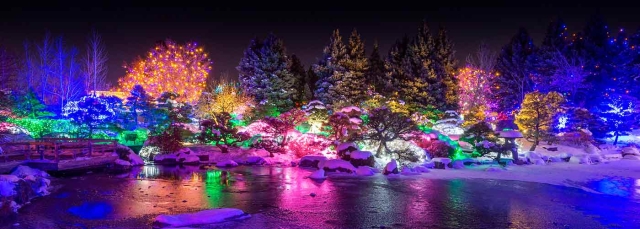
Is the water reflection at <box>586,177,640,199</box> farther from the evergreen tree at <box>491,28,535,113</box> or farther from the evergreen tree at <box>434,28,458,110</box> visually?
the evergreen tree at <box>491,28,535,113</box>

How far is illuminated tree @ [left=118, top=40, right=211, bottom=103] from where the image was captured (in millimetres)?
39281

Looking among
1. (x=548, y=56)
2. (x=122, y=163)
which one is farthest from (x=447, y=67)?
(x=122, y=163)

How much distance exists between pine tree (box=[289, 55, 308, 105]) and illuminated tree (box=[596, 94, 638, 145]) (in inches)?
866

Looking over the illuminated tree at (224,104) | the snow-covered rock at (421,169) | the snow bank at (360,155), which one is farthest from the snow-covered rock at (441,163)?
the illuminated tree at (224,104)

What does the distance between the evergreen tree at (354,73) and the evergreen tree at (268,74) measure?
420cm

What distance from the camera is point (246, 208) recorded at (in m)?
11.6

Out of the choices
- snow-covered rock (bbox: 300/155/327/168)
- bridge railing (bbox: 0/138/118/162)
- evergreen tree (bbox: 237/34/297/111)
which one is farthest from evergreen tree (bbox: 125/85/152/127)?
snow-covered rock (bbox: 300/155/327/168)

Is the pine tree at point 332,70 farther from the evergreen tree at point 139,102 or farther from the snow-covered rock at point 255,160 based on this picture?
the evergreen tree at point 139,102

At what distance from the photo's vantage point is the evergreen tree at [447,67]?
3322 cm

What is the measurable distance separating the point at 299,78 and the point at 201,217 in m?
29.5

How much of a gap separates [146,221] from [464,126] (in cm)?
2241

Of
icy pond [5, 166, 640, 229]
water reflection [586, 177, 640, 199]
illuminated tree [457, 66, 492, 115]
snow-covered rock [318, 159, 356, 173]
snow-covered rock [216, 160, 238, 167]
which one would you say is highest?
illuminated tree [457, 66, 492, 115]

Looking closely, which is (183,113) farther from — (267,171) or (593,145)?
(593,145)

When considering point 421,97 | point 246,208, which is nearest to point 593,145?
point 421,97
